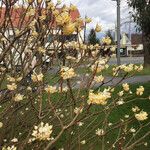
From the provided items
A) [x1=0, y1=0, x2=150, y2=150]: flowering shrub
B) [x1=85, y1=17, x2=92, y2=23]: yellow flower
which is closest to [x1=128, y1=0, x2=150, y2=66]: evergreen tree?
[x1=0, y1=0, x2=150, y2=150]: flowering shrub

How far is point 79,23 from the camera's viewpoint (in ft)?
14.6

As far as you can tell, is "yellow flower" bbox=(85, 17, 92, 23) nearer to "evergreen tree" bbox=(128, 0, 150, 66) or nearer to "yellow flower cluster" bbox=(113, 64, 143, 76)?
"yellow flower cluster" bbox=(113, 64, 143, 76)

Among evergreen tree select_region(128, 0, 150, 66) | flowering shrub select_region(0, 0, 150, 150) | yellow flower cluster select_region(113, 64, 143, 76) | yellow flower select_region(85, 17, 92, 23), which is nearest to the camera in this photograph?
flowering shrub select_region(0, 0, 150, 150)

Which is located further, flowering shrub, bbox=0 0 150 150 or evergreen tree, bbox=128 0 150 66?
evergreen tree, bbox=128 0 150 66

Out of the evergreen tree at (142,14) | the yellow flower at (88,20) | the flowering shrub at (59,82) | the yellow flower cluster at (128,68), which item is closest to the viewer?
the flowering shrub at (59,82)

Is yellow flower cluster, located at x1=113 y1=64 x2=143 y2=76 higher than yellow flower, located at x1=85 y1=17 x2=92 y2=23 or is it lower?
lower

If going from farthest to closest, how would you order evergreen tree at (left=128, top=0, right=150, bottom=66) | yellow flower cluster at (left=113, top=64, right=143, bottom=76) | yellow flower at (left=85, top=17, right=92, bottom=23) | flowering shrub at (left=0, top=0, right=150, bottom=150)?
evergreen tree at (left=128, top=0, right=150, bottom=66), yellow flower at (left=85, top=17, right=92, bottom=23), yellow flower cluster at (left=113, top=64, right=143, bottom=76), flowering shrub at (left=0, top=0, right=150, bottom=150)

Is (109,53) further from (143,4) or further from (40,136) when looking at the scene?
(143,4)

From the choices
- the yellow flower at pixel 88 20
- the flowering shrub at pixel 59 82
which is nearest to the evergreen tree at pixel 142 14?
the flowering shrub at pixel 59 82

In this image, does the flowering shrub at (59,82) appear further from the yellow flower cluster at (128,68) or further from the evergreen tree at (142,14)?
the evergreen tree at (142,14)

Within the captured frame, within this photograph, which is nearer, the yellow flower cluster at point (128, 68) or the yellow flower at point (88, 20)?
the yellow flower cluster at point (128, 68)

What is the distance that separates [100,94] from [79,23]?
206 centimetres

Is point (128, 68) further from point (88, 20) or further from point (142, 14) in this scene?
point (142, 14)

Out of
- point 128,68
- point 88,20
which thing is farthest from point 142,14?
point 128,68
